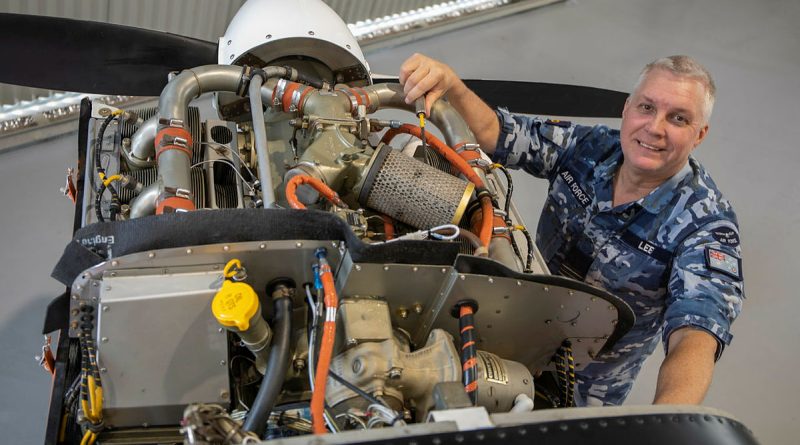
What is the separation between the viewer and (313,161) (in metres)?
2.61

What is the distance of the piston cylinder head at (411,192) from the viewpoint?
8.29ft

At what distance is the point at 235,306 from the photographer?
6.63 feet

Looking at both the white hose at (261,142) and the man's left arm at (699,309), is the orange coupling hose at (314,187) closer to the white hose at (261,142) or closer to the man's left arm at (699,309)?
the white hose at (261,142)

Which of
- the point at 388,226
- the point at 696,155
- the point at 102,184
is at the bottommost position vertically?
the point at 388,226

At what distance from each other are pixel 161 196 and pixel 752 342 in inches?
147

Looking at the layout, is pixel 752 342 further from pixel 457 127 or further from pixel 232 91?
pixel 232 91

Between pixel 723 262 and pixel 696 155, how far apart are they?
3.41 m

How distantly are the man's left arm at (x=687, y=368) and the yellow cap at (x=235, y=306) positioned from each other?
47.8 inches

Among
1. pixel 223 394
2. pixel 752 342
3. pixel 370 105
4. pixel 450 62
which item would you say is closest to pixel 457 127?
pixel 370 105

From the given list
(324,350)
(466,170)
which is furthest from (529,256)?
(324,350)

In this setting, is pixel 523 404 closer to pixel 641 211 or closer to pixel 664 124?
pixel 641 211

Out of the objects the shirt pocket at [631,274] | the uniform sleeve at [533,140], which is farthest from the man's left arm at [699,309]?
the uniform sleeve at [533,140]

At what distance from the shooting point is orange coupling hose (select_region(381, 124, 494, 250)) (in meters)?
2.60

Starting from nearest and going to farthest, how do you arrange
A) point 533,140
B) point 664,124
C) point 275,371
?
point 275,371
point 664,124
point 533,140
